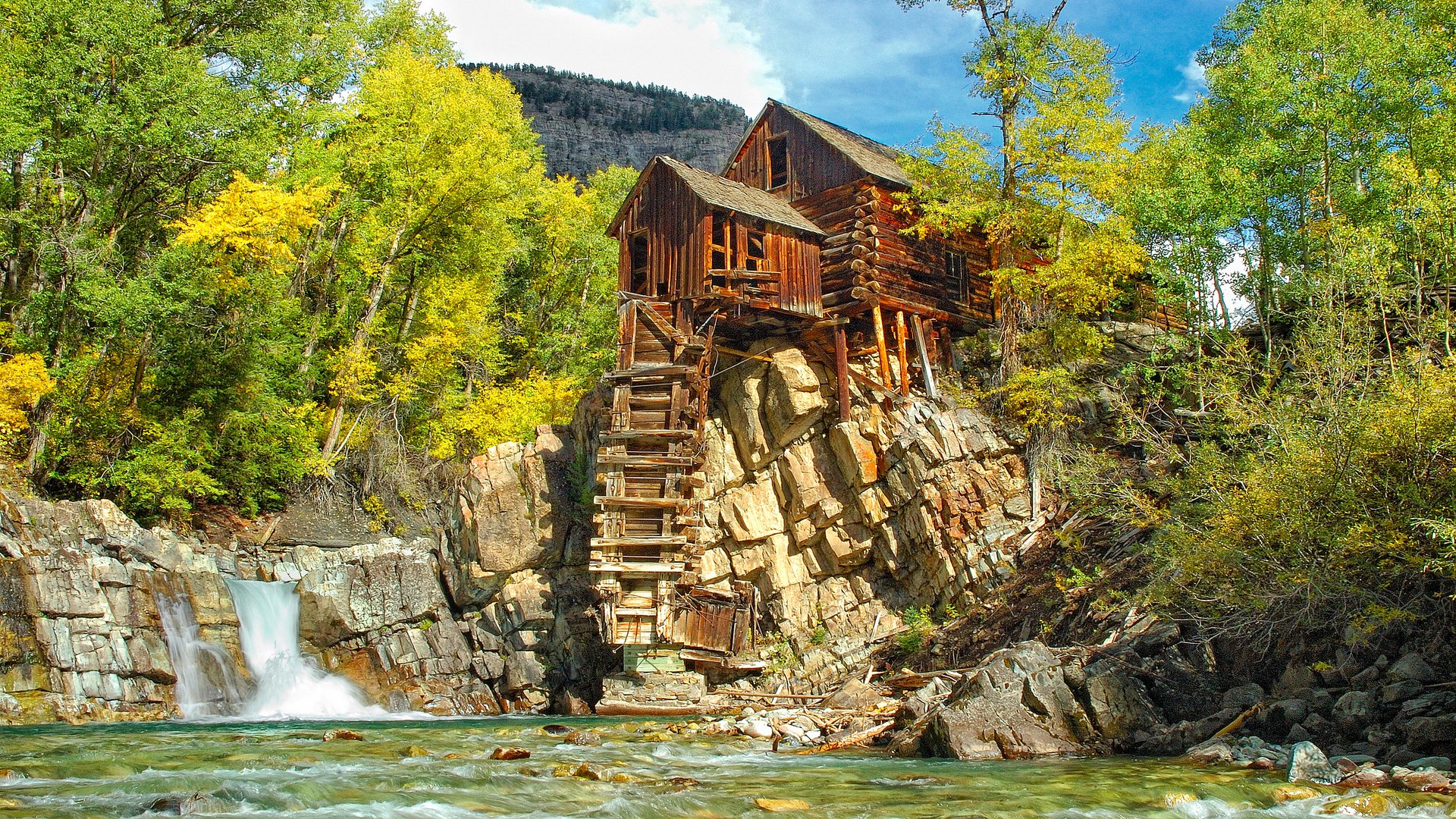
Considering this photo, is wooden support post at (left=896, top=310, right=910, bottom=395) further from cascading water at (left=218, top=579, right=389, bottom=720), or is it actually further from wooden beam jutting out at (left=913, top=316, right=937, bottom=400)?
cascading water at (left=218, top=579, right=389, bottom=720)

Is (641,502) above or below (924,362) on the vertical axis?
below

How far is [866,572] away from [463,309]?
14.9 metres

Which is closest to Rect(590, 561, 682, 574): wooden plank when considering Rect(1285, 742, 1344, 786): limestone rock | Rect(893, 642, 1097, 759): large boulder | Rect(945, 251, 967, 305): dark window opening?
Rect(893, 642, 1097, 759): large boulder

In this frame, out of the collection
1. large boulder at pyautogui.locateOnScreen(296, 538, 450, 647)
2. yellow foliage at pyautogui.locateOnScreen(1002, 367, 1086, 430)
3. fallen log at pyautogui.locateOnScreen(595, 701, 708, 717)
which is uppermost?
yellow foliage at pyautogui.locateOnScreen(1002, 367, 1086, 430)

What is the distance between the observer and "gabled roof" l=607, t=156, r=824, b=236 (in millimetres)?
25141

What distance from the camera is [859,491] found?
952 inches

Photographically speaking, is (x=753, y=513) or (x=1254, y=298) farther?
(x=753, y=513)

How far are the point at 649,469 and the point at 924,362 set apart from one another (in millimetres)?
7656

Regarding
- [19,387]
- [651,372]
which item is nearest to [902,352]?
[651,372]

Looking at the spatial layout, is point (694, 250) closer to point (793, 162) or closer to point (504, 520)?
point (793, 162)

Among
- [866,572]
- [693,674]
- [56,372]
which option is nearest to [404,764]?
[693,674]

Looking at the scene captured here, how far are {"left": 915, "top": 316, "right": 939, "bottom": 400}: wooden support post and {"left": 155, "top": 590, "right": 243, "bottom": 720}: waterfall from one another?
672 inches

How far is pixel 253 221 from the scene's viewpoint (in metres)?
24.7

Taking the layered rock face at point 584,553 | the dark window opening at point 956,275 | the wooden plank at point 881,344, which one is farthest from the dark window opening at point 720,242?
the dark window opening at point 956,275
